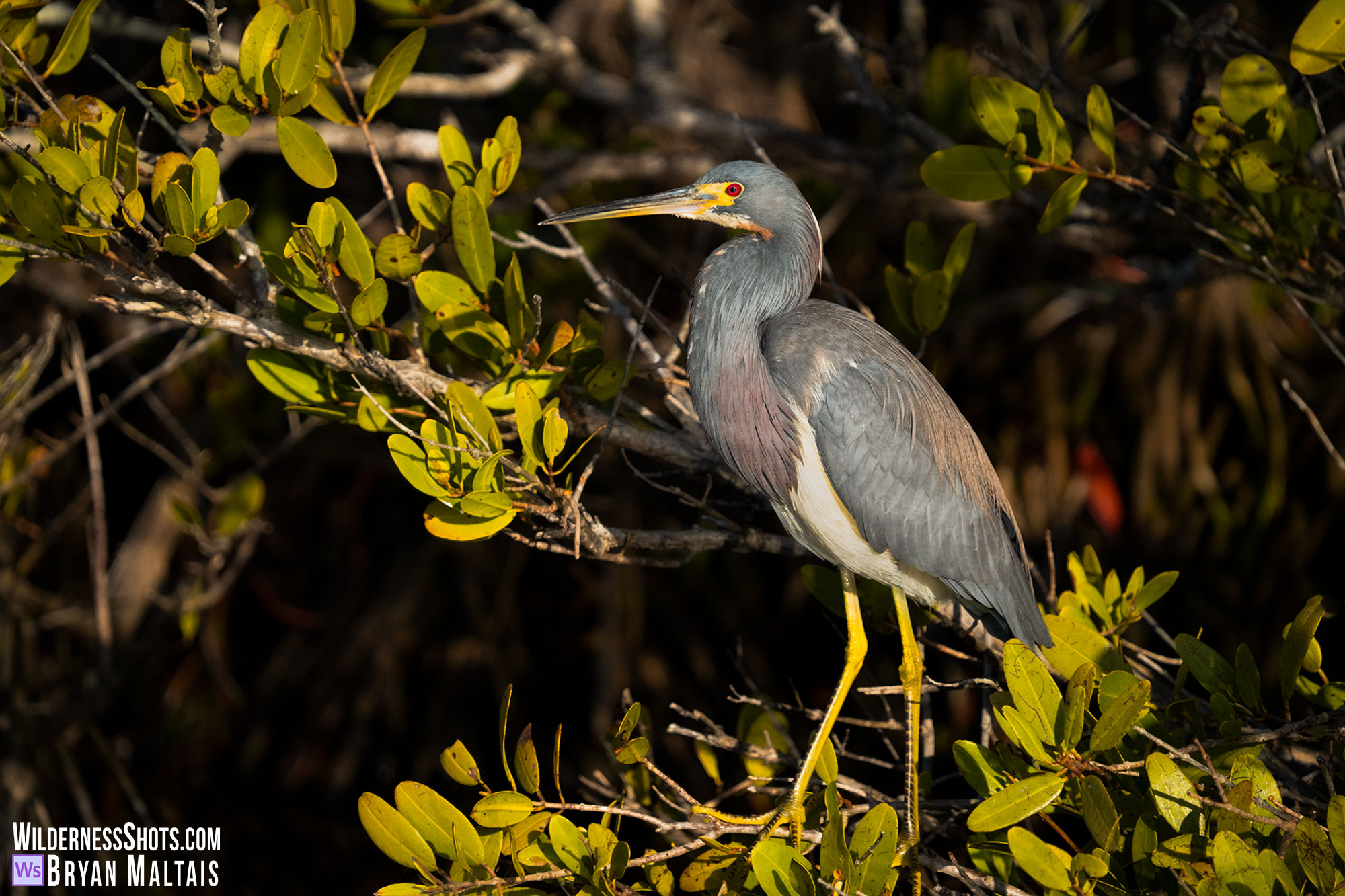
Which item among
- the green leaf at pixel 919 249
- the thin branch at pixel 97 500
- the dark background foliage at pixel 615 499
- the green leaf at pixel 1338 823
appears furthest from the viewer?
the dark background foliage at pixel 615 499

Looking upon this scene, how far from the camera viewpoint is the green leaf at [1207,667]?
5.41ft

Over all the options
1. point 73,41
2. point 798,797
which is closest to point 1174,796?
point 798,797

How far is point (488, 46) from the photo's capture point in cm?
391

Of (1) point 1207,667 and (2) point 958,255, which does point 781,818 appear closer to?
(1) point 1207,667

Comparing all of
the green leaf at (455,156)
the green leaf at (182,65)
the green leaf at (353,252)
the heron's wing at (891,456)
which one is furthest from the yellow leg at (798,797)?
the green leaf at (182,65)

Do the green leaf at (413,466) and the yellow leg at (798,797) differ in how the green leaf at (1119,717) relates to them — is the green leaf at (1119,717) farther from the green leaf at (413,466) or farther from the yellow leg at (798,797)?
the green leaf at (413,466)

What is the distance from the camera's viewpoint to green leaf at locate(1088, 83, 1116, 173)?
194 cm

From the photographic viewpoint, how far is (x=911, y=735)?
78.6 inches

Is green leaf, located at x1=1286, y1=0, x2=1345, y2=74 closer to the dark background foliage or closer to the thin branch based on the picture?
the dark background foliage

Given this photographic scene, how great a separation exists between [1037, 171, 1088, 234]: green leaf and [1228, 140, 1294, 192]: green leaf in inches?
12.0

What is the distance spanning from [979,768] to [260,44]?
1.78 metres

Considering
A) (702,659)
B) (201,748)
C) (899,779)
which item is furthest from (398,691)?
(899,779)

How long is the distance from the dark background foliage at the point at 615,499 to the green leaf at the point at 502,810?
7.31 ft

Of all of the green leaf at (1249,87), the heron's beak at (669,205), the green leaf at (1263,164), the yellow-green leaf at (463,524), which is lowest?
the yellow-green leaf at (463,524)
